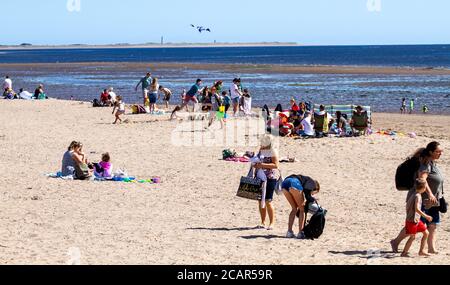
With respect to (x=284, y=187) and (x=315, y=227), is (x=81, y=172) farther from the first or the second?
(x=315, y=227)

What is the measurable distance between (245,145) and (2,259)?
10.6 metres

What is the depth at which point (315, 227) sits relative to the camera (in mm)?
10102

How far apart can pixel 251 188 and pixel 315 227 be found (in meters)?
1.03

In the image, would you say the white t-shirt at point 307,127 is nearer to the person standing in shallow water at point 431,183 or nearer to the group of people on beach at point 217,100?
the group of people on beach at point 217,100

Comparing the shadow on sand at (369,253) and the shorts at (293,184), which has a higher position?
the shorts at (293,184)

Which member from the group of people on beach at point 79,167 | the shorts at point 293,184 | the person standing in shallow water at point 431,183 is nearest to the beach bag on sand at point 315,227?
the shorts at point 293,184

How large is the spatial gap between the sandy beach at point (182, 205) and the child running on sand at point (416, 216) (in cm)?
19

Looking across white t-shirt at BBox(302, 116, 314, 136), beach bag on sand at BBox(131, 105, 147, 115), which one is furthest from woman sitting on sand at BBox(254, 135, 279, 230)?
beach bag on sand at BBox(131, 105, 147, 115)

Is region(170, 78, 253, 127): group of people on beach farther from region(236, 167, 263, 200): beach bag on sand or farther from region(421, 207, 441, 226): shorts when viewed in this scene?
region(421, 207, 441, 226): shorts

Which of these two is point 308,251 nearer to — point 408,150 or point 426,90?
point 408,150

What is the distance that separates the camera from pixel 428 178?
893 centimetres

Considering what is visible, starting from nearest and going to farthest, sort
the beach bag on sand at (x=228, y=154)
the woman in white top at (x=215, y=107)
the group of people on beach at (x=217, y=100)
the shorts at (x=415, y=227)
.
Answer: the shorts at (x=415, y=227) → the beach bag on sand at (x=228, y=154) → the woman in white top at (x=215, y=107) → the group of people on beach at (x=217, y=100)

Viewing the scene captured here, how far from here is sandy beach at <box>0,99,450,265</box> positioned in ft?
30.3

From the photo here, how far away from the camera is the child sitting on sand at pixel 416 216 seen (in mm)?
8766
